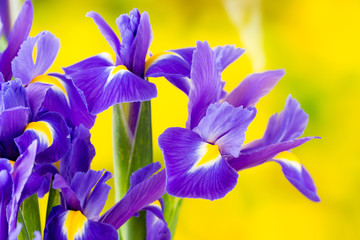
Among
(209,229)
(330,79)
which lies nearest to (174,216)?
(209,229)

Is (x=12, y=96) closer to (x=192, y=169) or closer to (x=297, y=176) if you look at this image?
(x=192, y=169)

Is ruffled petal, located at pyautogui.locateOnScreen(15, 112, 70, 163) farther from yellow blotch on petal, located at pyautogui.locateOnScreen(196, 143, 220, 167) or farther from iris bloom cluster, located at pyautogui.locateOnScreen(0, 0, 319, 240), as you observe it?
yellow blotch on petal, located at pyautogui.locateOnScreen(196, 143, 220, 167)

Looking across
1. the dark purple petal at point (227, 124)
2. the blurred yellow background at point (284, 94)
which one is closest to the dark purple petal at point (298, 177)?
the dark purple petal at point (227, 124)

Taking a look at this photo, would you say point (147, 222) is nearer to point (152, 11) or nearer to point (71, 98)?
point (71, 98)

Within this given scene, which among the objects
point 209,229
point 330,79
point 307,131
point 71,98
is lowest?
point 209,229

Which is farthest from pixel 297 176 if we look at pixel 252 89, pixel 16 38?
pixel 16 38

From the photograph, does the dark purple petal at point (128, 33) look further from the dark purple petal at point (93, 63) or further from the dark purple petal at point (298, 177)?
the dark purple petal at point (298, 177)
